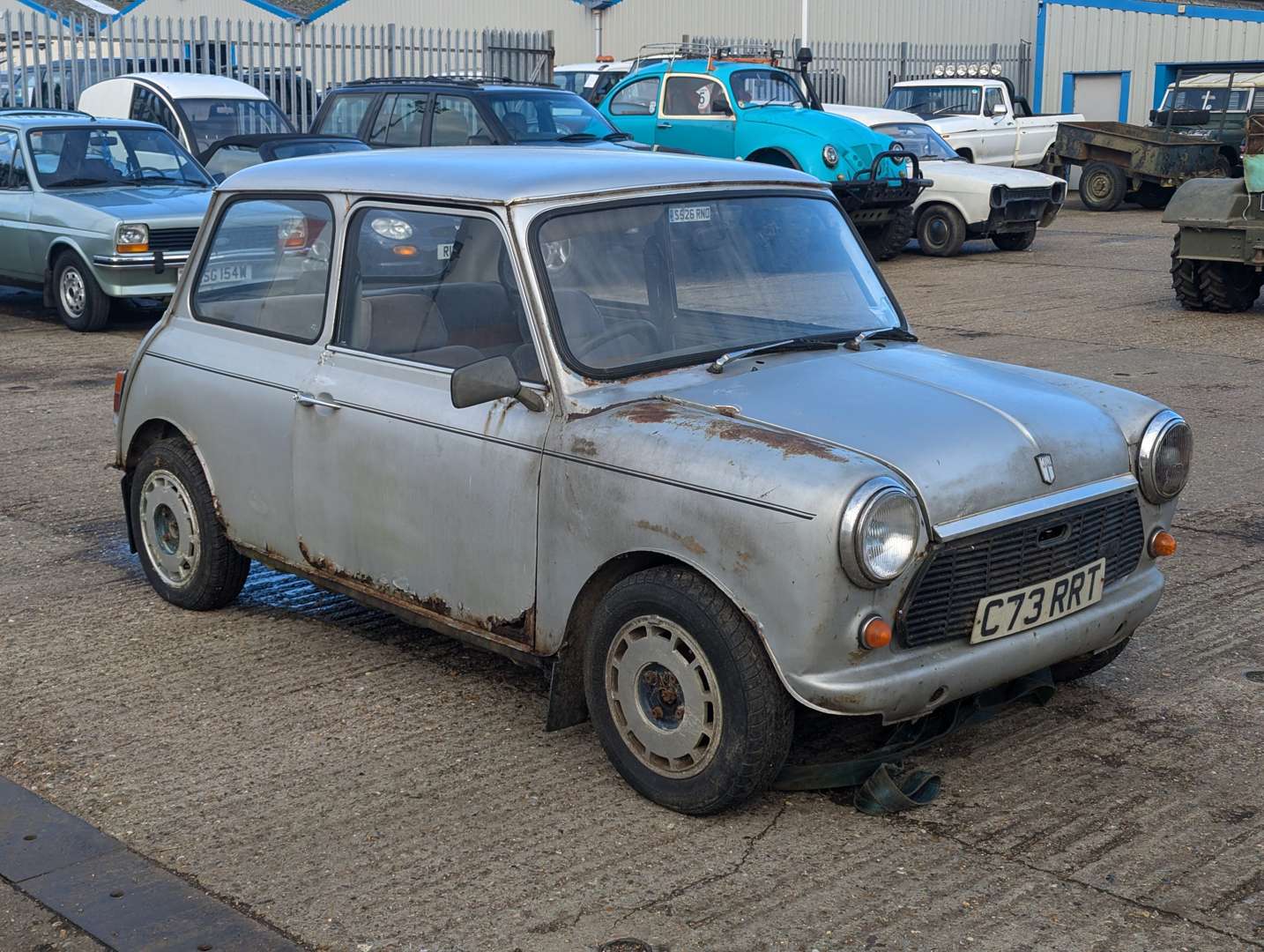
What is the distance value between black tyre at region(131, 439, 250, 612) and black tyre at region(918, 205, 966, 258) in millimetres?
14471

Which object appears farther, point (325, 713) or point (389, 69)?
point (389, 69)

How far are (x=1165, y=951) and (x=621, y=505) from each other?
1.68 m

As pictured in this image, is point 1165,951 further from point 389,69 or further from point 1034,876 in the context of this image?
point 389,69

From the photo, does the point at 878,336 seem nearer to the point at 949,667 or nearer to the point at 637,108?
the point at 949,667

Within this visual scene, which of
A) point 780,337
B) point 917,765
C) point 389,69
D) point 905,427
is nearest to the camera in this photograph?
point 905,427

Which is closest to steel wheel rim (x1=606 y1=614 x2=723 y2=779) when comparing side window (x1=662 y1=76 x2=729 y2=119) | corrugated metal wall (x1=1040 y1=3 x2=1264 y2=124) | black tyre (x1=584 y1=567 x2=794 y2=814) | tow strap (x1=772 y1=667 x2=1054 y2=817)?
black tyre (x1=584 y1=567 x2=794 y2=814)

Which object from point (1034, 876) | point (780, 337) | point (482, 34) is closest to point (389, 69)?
point (482, 34)

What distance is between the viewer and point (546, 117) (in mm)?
16406

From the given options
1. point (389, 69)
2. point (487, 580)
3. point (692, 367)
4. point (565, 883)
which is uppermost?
point (389, 69)

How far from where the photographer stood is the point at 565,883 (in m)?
3.73

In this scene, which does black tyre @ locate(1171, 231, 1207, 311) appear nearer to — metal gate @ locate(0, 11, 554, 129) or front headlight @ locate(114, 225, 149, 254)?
front headlight @ locate(114, 225, 149, 254)

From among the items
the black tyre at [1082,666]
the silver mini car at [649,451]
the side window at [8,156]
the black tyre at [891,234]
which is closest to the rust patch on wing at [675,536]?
the silver mini car at [649,451]

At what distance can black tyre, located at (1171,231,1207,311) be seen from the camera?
1384cm

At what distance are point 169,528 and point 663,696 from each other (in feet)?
8.45
